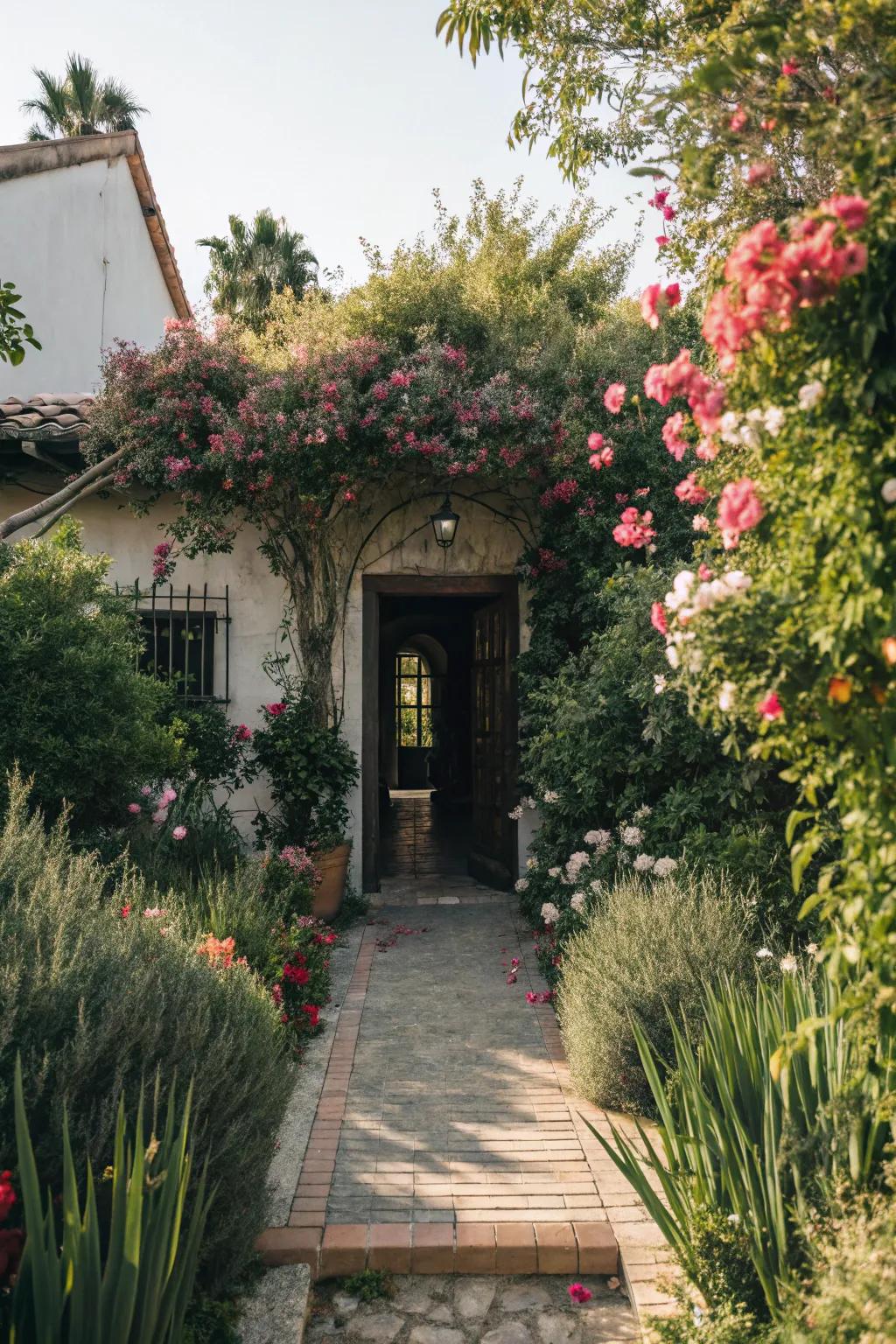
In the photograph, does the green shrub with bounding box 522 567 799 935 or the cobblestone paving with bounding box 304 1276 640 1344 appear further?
the green shrub with bounding box 522 567 799 935

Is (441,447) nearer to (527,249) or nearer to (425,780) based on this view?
(527,249)

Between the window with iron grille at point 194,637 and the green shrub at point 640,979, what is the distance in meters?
4.30

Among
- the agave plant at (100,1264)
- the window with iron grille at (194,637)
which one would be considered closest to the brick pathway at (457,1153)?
the agave plant at (100,1264)

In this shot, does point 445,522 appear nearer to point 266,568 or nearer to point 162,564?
point 266,568

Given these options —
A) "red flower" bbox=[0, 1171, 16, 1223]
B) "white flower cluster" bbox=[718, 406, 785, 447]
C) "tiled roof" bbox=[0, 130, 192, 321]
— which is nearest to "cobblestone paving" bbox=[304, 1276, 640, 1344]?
"red flower" bbox=[0, 1171, 16, 1223]

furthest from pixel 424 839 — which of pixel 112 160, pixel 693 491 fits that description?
pixel 693 491

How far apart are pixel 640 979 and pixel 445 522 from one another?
4.21 m

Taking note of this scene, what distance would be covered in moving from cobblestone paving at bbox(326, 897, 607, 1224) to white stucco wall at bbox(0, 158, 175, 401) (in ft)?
22.9

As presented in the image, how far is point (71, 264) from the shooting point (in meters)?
10.8

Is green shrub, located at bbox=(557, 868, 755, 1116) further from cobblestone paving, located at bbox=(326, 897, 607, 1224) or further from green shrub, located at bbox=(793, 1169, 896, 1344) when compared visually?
green shrub, located at bbox=(793, 1169, 896, 1344)

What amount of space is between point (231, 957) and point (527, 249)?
28.6 feet

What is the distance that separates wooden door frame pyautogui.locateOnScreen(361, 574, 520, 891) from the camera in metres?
7.81

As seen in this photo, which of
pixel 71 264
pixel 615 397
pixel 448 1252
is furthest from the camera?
pixel 71 264

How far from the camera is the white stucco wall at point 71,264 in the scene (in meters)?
9.98
